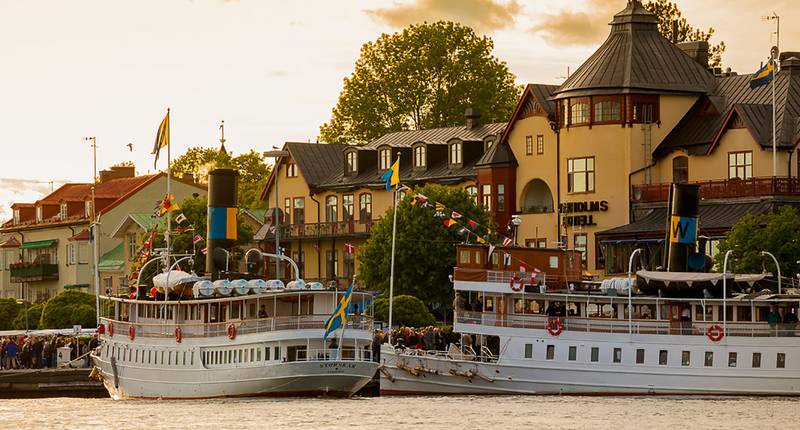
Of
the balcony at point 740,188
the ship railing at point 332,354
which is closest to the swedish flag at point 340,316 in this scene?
the ship railing at point 332,354

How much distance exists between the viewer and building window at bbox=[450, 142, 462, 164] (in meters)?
120

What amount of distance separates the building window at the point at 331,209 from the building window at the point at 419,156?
762cm

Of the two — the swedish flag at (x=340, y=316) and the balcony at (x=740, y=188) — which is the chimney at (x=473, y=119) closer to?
the balcony at (x=740, y=188)

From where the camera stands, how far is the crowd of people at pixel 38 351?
94.0 m

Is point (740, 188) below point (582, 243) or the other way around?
the other way around

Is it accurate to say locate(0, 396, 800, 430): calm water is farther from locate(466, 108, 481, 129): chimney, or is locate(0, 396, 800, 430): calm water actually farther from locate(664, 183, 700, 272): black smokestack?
locate(466, 108, 481, 129): chimney

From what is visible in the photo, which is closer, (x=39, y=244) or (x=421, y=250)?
(x=421, y=250)

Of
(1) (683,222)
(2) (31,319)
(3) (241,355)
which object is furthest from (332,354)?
(2) (31,319)

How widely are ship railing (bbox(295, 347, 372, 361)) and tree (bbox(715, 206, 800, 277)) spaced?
69.0ft

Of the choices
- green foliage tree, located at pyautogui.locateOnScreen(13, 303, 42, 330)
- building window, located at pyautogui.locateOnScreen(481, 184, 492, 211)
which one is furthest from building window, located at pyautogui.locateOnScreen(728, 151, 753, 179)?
green foliage tree, located at pyautogui.locateOnScreen(13, 303, 42, 330)

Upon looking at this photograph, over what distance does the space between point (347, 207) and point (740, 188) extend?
116 feet

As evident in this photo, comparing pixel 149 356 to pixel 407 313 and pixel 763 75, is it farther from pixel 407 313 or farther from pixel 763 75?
pixel 763 75

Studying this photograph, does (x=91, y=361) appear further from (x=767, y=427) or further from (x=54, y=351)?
(x=767, y=427)

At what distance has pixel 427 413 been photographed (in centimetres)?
6906
